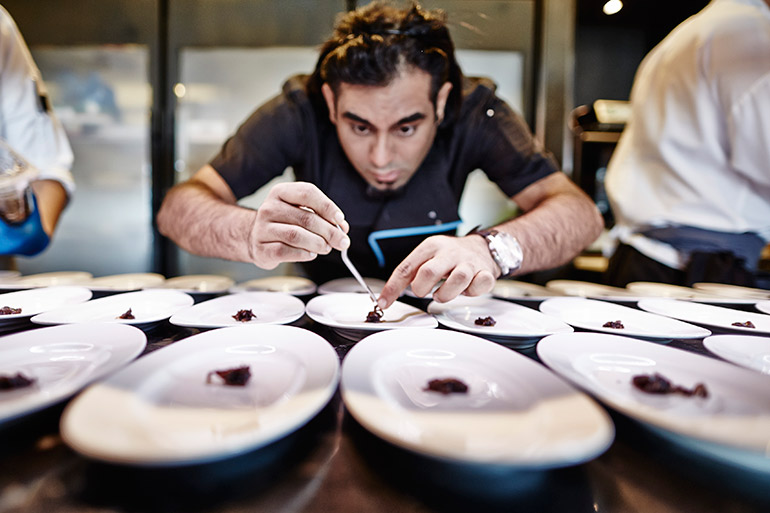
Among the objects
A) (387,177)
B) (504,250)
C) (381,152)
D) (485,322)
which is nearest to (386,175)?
(387,177)

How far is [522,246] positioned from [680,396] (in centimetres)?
73

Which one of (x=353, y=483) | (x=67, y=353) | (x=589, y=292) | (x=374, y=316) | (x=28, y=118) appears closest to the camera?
(x=353, y=483)

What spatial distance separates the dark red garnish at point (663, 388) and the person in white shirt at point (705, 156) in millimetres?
1276

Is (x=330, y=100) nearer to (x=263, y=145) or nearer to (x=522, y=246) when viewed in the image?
(x=263, y=145)

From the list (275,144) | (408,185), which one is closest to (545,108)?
(408,185)

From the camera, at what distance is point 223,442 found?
1.02ft

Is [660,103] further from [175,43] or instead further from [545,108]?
[175,43]

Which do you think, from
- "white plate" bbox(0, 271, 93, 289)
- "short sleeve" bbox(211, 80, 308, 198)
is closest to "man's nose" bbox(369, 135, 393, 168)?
"short sleeve" bbox(211, 80, 308, 198)

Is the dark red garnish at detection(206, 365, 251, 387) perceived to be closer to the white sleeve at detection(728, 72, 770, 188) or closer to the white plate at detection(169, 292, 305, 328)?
the white plate at detection(169, 292, 305, 328)

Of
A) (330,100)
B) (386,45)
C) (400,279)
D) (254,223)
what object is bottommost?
(400,279)

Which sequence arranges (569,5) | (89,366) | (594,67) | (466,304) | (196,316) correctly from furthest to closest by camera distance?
(594,67) → (569,5) → (466,304) → (196,316) → (89,366)

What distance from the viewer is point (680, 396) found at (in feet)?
1.56

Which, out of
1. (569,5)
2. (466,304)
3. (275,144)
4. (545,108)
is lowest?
(466,304)

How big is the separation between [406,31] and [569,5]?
2025 mm
